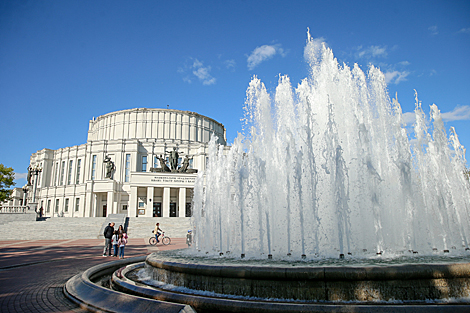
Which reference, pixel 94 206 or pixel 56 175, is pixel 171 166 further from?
pixel 56 175

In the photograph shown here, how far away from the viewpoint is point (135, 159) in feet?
158

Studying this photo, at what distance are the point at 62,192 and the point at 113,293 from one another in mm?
51579

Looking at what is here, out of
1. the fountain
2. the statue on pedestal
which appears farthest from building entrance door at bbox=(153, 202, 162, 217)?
the fountain

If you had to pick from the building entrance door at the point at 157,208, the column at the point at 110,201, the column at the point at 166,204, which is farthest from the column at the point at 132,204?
the building entrance door at the point at 157,208

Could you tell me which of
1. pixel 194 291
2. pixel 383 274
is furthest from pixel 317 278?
pixel 194 291

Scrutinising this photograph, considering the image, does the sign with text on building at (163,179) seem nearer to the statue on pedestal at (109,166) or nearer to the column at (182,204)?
the column at (182,204)

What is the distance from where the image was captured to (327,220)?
912cm

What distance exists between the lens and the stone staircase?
23734mm

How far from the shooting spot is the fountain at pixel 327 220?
4.28m

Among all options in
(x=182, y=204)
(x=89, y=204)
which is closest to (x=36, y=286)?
(x=182, y=204)

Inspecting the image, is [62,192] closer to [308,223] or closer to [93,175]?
[93,175]

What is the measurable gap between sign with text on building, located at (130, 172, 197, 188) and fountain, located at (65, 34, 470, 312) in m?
27.3

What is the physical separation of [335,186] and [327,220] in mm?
1519

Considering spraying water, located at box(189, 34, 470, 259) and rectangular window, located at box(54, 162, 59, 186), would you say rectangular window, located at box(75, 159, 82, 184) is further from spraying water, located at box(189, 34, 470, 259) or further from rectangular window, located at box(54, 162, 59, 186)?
spraying water, located at box(189, 34, 470, 259)
